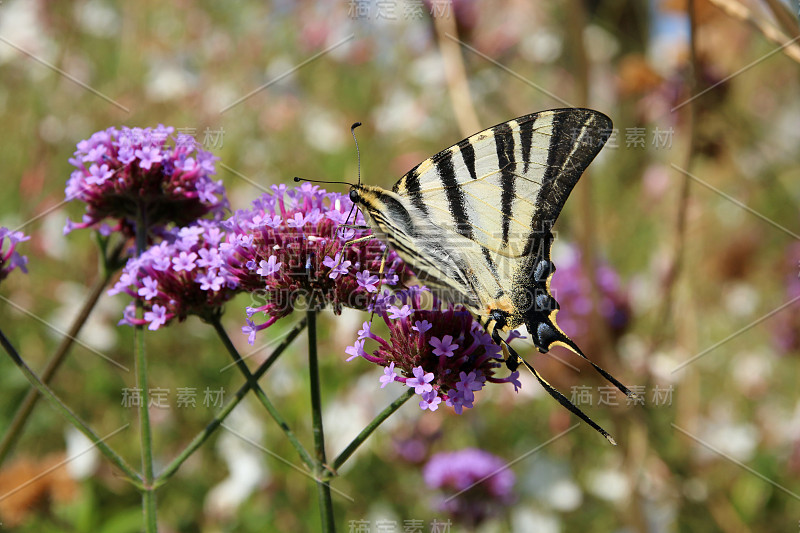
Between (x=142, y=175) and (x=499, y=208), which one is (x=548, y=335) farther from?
(x=142, y=175)

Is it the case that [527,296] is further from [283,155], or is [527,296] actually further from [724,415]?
[283,155]

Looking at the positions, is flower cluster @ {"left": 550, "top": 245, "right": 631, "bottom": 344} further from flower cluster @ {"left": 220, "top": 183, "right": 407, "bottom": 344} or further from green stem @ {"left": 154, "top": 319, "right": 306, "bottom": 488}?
green stem @ {"left": 154, "top": 319, "right": 306, "bottom": 488}

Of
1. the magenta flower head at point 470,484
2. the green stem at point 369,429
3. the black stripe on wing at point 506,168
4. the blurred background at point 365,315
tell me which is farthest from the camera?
the blurred background at point 365,315

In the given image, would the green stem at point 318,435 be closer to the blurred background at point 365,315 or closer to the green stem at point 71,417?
the green stem at point 71,417

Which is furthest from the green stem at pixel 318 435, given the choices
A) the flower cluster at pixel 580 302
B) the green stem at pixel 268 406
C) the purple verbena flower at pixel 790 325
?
the purple verbena flower at pixel 790 325

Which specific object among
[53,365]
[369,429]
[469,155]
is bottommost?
[369,429]

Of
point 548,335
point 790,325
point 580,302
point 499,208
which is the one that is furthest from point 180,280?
point 790,325
